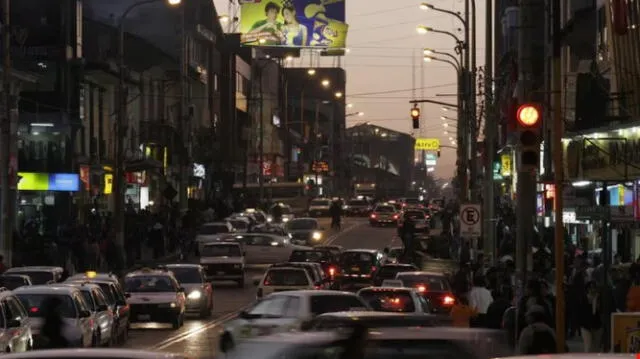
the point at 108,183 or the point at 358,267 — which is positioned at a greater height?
the point at 108,183

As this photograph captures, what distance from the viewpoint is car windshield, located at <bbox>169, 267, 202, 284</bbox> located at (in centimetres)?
3538

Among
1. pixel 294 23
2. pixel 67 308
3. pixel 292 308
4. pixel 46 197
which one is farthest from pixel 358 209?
pixel 292 308

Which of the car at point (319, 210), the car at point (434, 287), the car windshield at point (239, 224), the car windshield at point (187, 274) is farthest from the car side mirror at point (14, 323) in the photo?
the car at point (319, 210)

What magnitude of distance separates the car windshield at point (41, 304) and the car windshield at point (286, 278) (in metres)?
8.95

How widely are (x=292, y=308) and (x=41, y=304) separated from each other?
490cm

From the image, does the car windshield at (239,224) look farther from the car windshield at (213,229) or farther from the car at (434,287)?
the car at (434,287)

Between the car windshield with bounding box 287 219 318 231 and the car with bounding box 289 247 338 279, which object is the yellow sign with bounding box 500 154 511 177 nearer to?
the car windshield with bounding box 287 219 318 231

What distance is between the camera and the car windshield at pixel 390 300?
77.1ft

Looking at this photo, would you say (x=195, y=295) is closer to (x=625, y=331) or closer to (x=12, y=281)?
(x=12, y=281)

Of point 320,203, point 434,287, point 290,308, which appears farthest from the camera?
point 320,203

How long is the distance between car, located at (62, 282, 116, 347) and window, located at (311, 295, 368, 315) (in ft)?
14.5

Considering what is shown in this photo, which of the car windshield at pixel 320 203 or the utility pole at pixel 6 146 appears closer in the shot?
the utility pole at pixel 6 146

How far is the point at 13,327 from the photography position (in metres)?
19.2

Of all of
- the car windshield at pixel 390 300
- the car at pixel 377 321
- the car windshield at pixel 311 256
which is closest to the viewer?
the car at pixel 377 321
